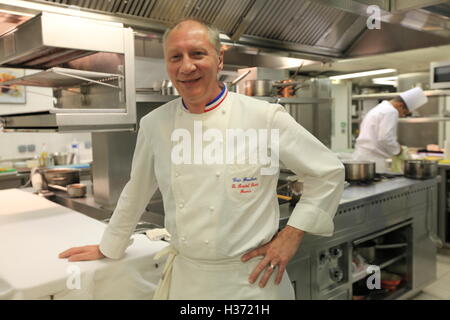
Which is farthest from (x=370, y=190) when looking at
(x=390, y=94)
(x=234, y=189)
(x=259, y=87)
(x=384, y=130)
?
(x=390, y=94)

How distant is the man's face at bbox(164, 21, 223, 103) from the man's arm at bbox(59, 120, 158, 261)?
0.96 ft

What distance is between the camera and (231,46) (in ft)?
9.95

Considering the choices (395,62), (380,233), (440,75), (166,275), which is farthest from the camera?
(395,62)

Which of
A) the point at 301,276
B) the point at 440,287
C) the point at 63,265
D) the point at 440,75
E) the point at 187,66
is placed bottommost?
the point at 440,287

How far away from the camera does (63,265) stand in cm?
143

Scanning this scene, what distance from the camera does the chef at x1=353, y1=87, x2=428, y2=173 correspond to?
432cm

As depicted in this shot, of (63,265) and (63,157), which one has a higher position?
(63,157)

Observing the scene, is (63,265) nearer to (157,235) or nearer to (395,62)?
(157,235)

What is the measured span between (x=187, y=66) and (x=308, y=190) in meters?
0.60

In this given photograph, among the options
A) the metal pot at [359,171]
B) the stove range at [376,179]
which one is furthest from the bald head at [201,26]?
the metal pot at [359,171]

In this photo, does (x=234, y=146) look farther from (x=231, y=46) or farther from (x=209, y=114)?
(x=231, y=46)

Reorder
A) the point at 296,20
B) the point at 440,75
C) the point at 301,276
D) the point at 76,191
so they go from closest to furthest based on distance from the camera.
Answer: the point at 301,276, the point at 76,191, the point at 296,20, the point at 440,75

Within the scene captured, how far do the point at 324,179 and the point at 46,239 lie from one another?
1.20 meters

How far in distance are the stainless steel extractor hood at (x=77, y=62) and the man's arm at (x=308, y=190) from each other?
0.99 m
